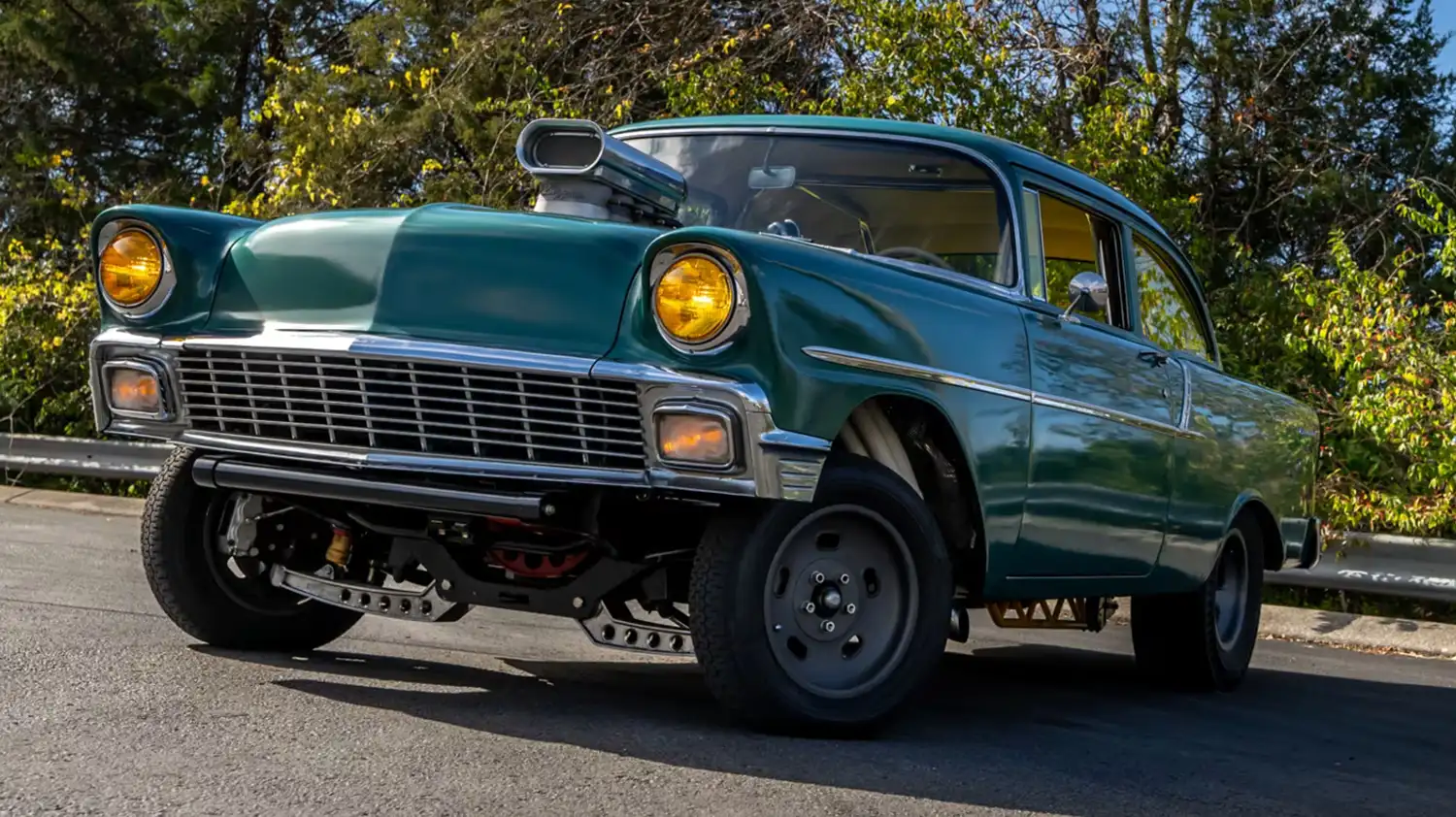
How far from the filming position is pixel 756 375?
3939 mm

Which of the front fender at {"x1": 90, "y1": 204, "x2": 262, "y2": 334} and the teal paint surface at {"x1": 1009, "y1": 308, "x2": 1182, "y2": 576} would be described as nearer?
the front fender at {"x1": 90, "y1": 204, "x2": 262, "y2": 334}

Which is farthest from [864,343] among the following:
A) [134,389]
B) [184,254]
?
[134,389]

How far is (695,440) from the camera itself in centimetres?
392

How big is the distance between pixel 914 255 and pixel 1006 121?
771cm

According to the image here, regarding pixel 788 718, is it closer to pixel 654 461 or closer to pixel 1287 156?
pixel 654 461

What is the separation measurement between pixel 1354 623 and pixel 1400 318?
6.91ft

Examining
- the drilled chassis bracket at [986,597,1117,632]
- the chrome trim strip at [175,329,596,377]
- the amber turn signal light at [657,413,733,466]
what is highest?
the chrome trim strip at [175,329,596,377]

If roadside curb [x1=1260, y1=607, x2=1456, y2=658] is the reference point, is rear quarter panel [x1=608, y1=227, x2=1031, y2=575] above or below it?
above

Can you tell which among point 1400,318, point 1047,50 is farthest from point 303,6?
point 1400,318

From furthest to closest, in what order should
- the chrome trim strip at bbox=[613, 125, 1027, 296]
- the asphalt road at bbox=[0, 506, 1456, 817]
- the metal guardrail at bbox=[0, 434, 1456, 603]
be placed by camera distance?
the metal guardrail at bbox=[0, 434, 1456, 603], the chrome trim strip at bbox=[613, 125, 1027, 296], the asphalt road at bbox=[0, 506, 1456, 817]

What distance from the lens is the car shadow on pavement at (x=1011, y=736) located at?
388 cm

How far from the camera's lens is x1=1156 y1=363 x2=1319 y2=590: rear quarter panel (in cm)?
615

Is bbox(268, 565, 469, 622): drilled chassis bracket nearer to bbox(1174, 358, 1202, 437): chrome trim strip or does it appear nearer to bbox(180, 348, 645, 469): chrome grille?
bbox(180, 348, 645, 469): chrome grille

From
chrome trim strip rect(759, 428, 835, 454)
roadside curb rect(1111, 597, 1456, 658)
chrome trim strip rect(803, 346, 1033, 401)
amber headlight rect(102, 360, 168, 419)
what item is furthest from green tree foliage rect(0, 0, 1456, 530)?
amber headlight rect(102, 360, 168, 419)
